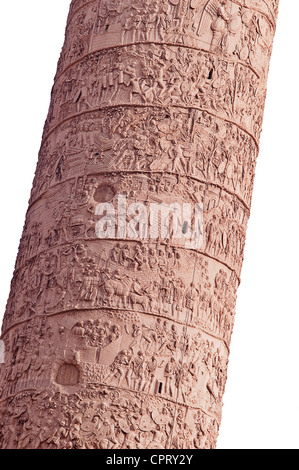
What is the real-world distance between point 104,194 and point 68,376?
113 centimetres

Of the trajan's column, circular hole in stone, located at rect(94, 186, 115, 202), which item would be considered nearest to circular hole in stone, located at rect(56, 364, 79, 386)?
the trajan's column

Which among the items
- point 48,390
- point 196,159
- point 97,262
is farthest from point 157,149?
point 48,390

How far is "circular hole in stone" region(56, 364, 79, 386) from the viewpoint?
26.9ft

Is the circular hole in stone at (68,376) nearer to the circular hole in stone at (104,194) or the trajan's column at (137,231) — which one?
the trajan's column at (137,231)

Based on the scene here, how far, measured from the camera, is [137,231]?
842 centimetres

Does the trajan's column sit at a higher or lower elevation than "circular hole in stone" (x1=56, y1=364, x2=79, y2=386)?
higher

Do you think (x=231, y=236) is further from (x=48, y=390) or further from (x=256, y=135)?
(x=48, y=390)

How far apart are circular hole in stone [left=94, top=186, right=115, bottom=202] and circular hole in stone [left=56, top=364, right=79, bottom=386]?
3.38 ft

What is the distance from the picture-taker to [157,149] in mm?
8586

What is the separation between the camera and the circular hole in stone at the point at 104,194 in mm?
8523

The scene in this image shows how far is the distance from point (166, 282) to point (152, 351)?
0.42 metres

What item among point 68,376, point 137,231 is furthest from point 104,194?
point 68,376

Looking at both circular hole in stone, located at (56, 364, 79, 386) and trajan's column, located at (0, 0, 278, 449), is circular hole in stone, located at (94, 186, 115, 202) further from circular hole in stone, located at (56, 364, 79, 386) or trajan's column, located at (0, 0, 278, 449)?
circular hole in stone, located at (56, 364, 79, 386)

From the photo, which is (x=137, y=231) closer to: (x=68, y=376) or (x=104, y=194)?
(x=104, y=194)
